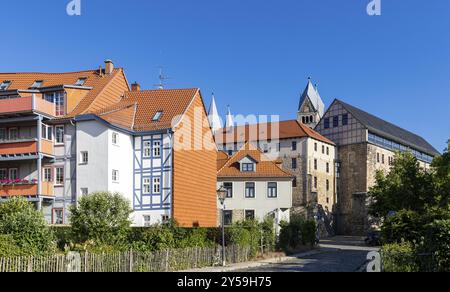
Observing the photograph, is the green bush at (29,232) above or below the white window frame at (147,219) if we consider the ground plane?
above

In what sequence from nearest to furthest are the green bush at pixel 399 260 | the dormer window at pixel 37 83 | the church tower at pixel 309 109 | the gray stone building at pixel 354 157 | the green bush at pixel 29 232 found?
the green bush at pixel 399 260, the green bush at pixel 29 232, the dormer window at pixel 37 83, the gray stone building at pixel 354 157, the church tower at pixel 309 109

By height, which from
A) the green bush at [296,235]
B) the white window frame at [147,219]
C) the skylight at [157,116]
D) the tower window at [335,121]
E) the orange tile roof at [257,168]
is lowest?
the green bush at [296,235]

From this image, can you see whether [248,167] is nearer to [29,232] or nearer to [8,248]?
[29,232]

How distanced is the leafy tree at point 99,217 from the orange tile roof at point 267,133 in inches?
1815

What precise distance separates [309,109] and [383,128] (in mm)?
24935

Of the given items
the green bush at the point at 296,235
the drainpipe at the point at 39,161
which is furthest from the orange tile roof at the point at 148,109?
the green bush at the point at 296,235

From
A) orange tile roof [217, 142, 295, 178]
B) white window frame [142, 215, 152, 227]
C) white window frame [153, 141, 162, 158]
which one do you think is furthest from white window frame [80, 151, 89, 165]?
orange tile roof [217, 142, 295, 178]

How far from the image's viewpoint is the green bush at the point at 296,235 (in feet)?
120

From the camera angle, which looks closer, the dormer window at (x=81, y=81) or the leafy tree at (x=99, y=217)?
the leafy tree at (x=99, y=217)

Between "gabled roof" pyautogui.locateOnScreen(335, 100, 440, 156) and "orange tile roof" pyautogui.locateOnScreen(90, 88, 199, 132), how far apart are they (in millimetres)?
37670

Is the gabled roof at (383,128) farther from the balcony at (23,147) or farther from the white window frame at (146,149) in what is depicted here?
the balcony at (23,147)

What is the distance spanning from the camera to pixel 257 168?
55500 mm

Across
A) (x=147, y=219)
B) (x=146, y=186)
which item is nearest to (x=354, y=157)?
(x=146, y=186)
